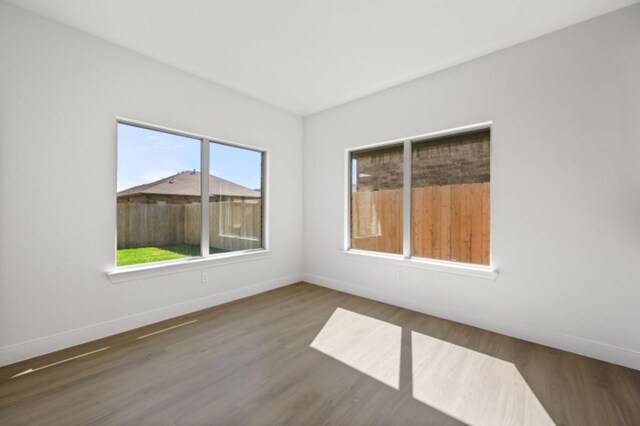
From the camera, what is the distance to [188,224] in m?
3.58

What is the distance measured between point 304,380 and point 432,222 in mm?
2427

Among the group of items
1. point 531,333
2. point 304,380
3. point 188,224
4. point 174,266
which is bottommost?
point 304,380

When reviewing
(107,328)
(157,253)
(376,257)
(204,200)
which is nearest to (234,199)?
(204,200)

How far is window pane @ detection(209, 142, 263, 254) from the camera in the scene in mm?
3826

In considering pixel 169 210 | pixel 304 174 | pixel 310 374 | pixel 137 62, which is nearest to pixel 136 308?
pixel 169 210

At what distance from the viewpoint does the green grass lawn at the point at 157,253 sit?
3.03 m

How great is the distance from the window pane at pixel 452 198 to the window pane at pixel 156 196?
2923 millimetres

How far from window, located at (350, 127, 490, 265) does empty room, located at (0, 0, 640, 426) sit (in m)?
0.03

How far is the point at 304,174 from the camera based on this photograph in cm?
494

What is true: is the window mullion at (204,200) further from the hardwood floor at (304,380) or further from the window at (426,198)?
the window at (426,198)

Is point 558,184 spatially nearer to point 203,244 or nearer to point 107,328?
point 203,244

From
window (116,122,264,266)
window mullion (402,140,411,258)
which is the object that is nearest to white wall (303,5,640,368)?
window mullion (402,140,411,258)

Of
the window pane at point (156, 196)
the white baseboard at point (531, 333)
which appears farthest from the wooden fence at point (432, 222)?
the window pane at point (156, 196)

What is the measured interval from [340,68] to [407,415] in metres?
3.39
